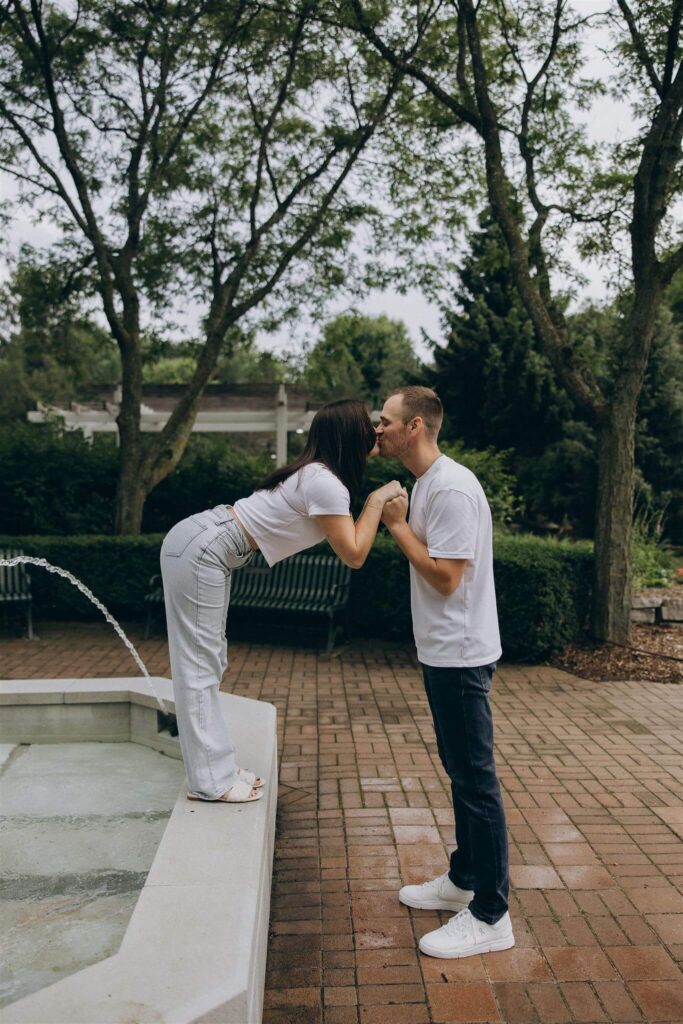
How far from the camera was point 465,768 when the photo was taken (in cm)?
278

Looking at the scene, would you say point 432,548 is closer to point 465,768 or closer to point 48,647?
point 465,768

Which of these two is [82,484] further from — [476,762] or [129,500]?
[476,762]

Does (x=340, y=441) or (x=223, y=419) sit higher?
(x=340, y=441)

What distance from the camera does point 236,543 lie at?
2953mm

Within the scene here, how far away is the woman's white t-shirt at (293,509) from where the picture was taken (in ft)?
9.10

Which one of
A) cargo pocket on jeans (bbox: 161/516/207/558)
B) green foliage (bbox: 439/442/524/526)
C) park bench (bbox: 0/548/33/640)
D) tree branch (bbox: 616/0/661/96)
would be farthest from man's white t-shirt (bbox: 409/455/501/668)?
green foliage (bbox: 439/442/524/526)

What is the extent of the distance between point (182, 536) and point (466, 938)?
5.55ft

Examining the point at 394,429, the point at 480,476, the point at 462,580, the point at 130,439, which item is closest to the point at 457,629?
the point at 462,580

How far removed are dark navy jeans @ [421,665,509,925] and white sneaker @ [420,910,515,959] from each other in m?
0.07

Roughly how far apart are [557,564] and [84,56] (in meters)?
8.03

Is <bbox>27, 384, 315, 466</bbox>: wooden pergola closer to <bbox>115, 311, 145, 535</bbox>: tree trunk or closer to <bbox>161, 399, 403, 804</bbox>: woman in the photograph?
<bbox>115, 311, 145, 535</bbox>: tree trunk

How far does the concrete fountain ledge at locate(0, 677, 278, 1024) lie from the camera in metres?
1.82

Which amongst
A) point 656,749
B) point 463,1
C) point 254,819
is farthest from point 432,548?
point 463,1

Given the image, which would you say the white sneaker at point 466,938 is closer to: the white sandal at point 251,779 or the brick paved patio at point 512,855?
the brick paved patio at point 512,855
